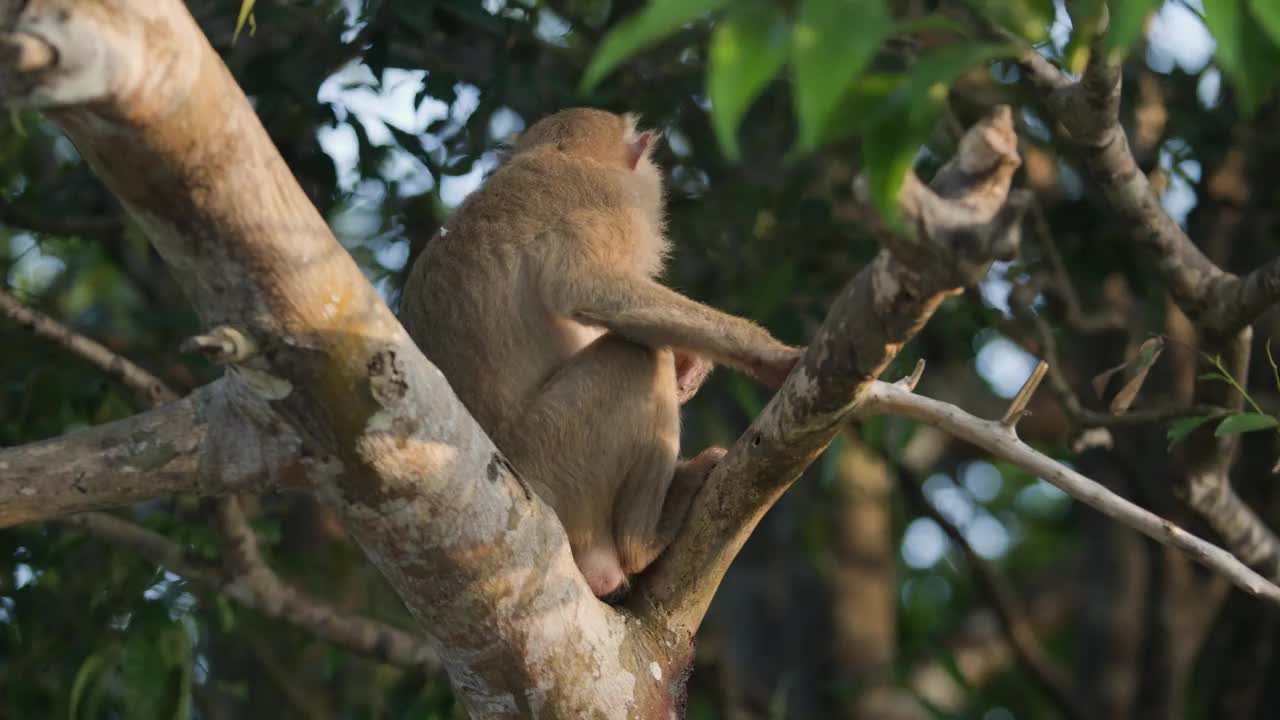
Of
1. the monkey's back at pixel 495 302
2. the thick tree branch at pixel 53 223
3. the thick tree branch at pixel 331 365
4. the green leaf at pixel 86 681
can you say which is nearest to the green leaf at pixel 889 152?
the thick tree branch at pixel 331 365

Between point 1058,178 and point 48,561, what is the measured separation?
5555 millimetres

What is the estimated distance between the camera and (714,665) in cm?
595

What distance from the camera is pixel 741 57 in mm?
1600

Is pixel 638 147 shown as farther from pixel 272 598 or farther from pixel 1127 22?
pixel 1127 22

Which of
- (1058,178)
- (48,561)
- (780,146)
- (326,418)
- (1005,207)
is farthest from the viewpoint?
(1058,178)

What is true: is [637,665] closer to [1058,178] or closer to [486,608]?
[486,608]

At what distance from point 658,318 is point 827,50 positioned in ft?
6.86

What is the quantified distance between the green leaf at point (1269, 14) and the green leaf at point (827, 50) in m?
0.44

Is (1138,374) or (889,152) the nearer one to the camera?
(889,152)

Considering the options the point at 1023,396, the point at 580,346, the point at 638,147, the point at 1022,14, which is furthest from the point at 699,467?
the point at 1022,14

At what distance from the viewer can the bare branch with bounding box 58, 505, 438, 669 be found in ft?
15.2

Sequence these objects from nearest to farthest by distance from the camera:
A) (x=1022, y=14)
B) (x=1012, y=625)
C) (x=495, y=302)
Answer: (x=1022, y=14) → (x=495, y=302) → (x=1012, y=625)

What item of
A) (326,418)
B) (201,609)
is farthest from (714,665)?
(326,418)

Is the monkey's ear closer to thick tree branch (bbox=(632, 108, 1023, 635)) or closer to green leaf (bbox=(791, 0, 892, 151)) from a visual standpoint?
thick tree branch (bbox=(632, 108, 1023, 635))
